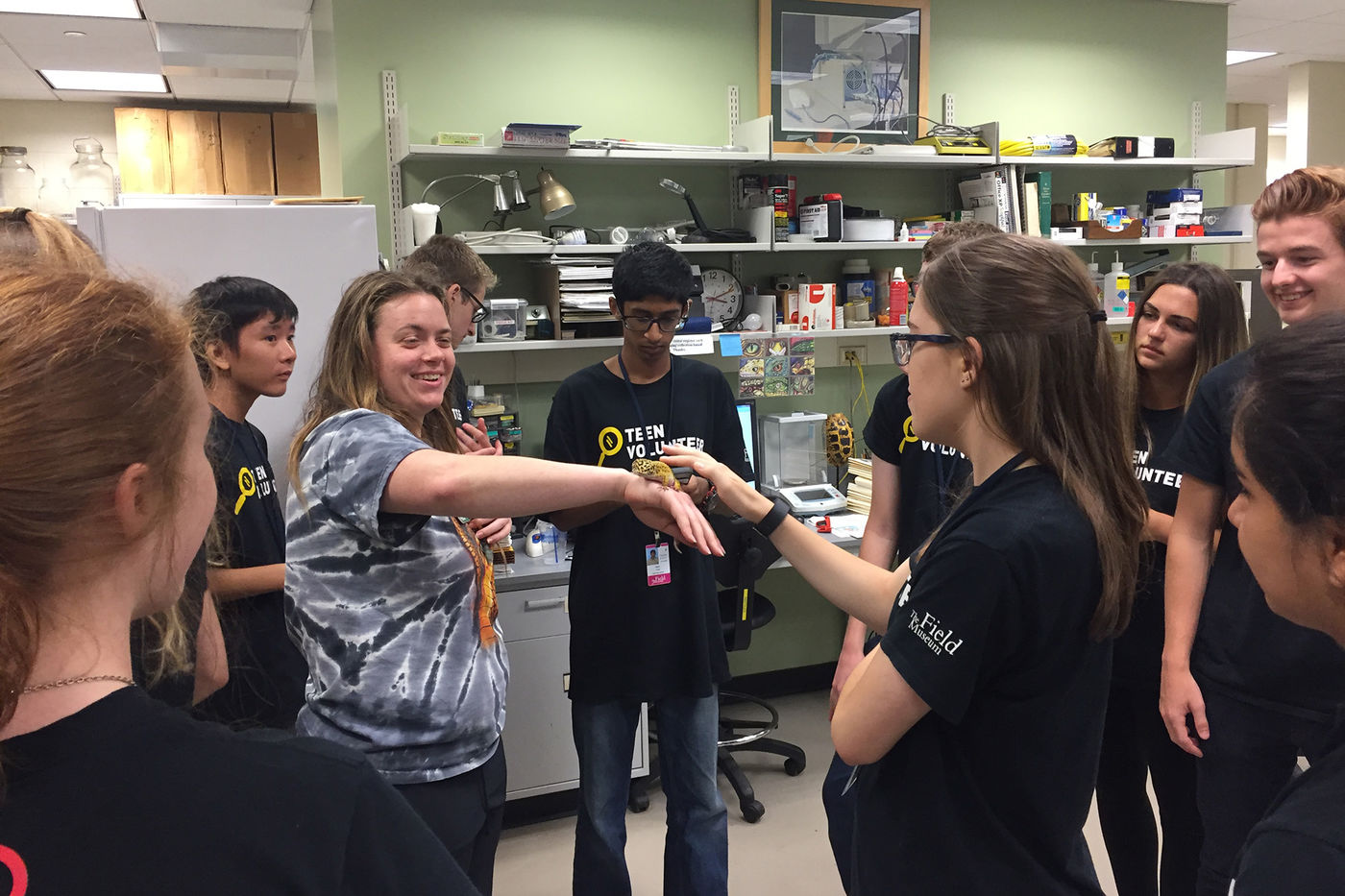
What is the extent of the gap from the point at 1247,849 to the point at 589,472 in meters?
0.90

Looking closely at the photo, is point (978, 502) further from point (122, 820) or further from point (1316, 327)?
point (122, 820)

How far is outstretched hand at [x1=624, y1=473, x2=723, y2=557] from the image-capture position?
1480 mm

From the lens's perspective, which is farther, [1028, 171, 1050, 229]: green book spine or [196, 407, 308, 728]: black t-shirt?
[1028, 171, 1050, 229]: green book spine

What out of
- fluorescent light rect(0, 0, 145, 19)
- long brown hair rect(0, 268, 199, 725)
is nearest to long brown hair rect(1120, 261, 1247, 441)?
long brown hair rect(0, 268, 199, 725)

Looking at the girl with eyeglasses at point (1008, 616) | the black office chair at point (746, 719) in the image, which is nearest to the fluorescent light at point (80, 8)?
the black office chair at point (746, 719)

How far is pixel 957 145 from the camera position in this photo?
3.78 m

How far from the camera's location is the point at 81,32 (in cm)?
477

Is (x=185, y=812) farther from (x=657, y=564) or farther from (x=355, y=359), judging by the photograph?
(x=657, y=564)

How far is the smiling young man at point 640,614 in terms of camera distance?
221cm

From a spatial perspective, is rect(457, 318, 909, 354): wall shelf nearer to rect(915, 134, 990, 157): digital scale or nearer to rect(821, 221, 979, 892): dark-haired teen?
rect(915, 134, 990, 157): digital scale

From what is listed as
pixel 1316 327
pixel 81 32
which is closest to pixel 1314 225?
pixel 1316 327

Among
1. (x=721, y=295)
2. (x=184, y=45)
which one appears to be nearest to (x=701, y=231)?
(x=721, y=295)

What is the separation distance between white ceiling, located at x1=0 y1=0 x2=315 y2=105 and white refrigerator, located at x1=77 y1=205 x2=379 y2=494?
1.69m

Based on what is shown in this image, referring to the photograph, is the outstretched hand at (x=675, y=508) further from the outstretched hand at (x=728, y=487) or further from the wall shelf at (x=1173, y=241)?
the wall shelf at (x=1173, y=241)
